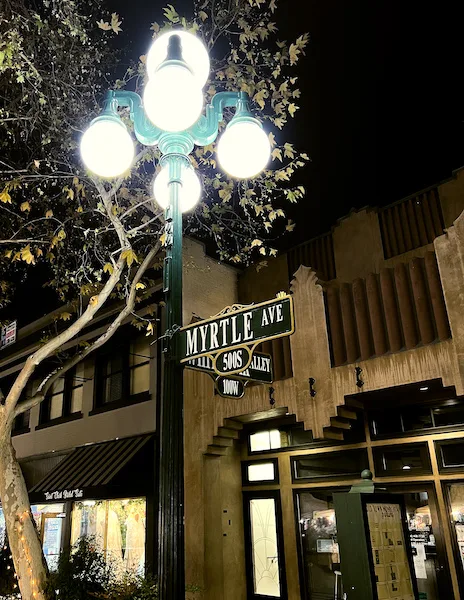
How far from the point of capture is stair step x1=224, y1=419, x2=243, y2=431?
1100 cm

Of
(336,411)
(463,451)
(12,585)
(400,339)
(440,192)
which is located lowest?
(12,585)

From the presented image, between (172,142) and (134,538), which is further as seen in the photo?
(134,538)

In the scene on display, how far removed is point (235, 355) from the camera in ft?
13.8

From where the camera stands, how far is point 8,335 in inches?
758

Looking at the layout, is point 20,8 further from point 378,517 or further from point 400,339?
point 378,517

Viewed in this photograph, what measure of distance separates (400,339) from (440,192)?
390 cm

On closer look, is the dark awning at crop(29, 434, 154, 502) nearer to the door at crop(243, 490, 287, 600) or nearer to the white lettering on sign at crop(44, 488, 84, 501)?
the white lettering on sign at crop(44, 488, 84, 501)

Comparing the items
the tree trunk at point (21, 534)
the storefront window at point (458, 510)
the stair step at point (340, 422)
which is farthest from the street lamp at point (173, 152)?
the storefront window at point (458, 510)

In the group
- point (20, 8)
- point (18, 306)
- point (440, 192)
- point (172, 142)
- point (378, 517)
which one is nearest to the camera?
point (172, 142)

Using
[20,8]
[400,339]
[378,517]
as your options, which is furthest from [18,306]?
[378,517]

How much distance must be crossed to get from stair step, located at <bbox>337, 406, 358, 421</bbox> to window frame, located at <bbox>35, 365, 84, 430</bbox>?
853 centimetres

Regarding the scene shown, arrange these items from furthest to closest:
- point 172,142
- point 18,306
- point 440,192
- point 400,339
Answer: point 18,306 < point 440,192 < point 400,339 < point 172,142

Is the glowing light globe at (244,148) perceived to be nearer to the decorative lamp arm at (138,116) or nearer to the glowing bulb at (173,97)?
the glowing bulb at (173,97)

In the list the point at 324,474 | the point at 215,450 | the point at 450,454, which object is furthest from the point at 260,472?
the point at 450,454
